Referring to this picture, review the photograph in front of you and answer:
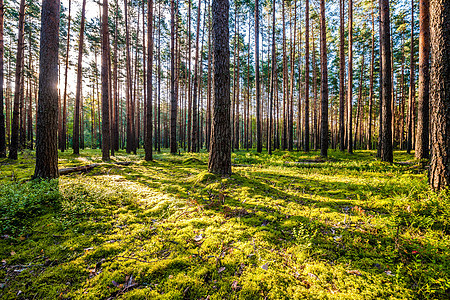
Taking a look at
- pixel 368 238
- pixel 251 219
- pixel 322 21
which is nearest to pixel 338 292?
pixel 368 238

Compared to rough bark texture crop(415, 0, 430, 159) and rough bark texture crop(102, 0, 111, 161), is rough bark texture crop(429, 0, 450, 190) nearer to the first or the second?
rough bark texture crop(415, 0, 430, 159)

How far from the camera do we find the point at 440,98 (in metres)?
3.86

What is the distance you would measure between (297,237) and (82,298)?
9.69ft

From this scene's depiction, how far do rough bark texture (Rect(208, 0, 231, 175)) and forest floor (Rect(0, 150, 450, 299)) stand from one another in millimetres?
1391

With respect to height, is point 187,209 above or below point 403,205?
below

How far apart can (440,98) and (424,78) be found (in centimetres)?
747

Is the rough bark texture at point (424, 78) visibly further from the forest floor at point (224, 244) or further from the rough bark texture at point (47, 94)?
the rough bark texture at point (47, 94)

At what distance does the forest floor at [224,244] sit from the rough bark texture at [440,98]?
1.68 feet

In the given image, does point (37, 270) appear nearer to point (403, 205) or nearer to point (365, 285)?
point (365, 285)

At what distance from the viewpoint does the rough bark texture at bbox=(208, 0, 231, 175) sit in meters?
5.53

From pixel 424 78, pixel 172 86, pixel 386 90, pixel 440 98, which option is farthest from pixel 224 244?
pixel 172 86

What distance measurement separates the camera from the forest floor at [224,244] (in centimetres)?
205

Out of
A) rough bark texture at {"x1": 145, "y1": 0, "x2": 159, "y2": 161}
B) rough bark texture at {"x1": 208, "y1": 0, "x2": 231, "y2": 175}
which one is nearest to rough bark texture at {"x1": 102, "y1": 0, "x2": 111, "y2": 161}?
rough bark texture at {"x1": 145, "y1": 0, "x2": 159, "y2": 161}

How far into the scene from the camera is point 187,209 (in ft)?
13.5
